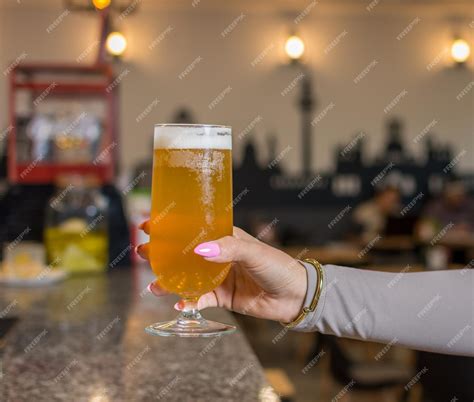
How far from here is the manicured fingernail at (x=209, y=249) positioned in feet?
3.35

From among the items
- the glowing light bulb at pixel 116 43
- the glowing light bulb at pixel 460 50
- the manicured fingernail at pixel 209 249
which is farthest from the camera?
the glowing light bulb at pixel 460 50

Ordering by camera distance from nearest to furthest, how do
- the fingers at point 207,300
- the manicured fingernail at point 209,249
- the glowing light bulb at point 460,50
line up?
the manicured fingernail at point 209,249 → the fingers at point 207,300 → the glowing light bulb at point 460,50

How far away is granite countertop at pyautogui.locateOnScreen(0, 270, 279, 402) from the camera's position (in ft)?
3.96

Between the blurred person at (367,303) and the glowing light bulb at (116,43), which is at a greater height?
the glowing light bulb at (116,43)

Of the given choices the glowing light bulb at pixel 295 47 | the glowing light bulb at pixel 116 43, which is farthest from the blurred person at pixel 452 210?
the glowing light bulb at pixel 116 43

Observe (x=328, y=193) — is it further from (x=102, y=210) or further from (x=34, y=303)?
(x=34, y=303)

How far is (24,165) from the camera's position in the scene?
3.38 metres

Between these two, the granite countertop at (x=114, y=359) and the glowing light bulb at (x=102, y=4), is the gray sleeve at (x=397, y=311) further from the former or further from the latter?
the glowing light bulb at (x=102, y=4)

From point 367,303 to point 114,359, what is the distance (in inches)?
19.6

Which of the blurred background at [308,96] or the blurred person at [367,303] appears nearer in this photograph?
the blurred person at [367,303]

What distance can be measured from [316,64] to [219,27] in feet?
3.97

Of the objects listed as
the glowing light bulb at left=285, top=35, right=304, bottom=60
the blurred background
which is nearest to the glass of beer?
the blurred background

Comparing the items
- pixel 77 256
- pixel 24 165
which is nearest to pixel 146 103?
pixel 24 165

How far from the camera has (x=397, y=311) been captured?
4.09 ft
